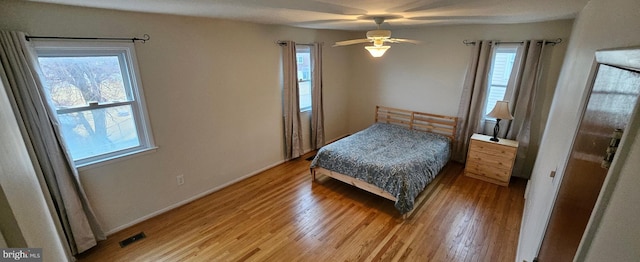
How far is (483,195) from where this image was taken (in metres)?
3.35

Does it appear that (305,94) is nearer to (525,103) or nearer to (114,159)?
(114,159)

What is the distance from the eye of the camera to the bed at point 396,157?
9.59ft

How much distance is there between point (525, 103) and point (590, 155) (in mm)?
3285

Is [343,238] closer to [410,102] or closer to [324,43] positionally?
[410,102]

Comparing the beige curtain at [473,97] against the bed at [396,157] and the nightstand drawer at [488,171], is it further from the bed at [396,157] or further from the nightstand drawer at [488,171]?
the nightstand drawer at [488,171]

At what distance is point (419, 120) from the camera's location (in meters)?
4.59

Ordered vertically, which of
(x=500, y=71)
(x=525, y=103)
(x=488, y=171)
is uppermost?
(x=500, y=71)

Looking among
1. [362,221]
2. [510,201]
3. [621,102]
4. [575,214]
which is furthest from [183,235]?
[510,201]

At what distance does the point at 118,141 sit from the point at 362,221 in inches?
111

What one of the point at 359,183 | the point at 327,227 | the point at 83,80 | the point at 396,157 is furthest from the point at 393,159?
the point at 83,80

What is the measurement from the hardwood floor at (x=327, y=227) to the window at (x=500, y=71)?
1320mm

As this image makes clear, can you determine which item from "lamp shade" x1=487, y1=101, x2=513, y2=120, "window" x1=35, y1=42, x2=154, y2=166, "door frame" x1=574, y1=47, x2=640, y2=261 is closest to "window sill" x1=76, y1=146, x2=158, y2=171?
"window" x1=35, y1=42, x2=154, y2=166

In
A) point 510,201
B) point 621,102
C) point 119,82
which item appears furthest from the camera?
point 510,201

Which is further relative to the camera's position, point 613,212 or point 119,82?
point 119,82
